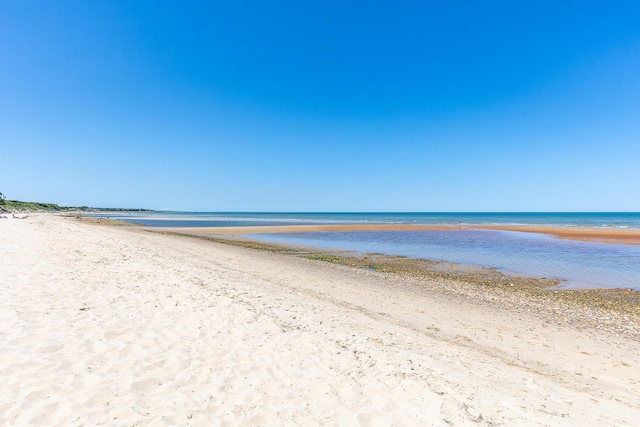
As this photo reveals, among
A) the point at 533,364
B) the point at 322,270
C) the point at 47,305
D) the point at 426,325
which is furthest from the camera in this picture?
the point at 322,270

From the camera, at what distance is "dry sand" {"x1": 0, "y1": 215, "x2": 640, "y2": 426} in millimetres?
3988

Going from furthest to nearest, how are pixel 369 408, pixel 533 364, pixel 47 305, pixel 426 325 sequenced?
pixel 426 325, pixel 47 305, pixel 533 364, pixel 369 408

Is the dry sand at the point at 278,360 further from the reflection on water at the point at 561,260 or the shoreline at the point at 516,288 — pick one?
the reflection on water at the point at 561,260

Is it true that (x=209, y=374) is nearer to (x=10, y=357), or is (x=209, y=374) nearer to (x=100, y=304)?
(x=10, y=357)

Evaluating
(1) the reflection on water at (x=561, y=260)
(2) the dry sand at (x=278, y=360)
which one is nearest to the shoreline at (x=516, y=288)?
(1) the reflection on water at (x=561, y=260)

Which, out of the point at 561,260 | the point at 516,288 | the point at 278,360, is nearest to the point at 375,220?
the point at 561,260

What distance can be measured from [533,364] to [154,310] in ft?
27.0

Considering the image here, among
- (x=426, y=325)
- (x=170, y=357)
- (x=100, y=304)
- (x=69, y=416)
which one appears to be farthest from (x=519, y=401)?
(x=100, y=304)

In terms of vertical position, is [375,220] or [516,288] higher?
[375,220]

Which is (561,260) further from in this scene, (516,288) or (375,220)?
(375,220)

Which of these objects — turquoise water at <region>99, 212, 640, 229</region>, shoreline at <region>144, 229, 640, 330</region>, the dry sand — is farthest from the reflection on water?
turquoise water at <region>99, 212, 640, 229</region>

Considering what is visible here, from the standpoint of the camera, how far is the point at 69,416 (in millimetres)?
3613

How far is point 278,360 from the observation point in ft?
17.7

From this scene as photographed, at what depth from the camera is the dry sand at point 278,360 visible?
3.99 meters
